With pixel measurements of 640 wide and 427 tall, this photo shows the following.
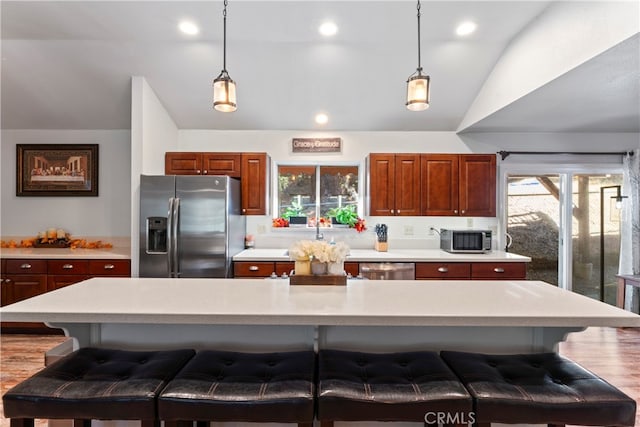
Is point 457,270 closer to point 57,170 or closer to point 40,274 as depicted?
point 40,274

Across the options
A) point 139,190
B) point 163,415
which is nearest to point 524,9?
point 163,415

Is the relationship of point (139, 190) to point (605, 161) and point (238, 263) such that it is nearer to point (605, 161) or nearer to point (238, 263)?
point (238, 263)

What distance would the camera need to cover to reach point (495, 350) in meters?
1.83

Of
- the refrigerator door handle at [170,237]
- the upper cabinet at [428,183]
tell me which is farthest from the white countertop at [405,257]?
the refrigerator door handle at [170,237]

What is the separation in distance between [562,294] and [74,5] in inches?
161

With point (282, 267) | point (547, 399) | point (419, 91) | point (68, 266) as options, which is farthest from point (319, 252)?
point (68, 266)

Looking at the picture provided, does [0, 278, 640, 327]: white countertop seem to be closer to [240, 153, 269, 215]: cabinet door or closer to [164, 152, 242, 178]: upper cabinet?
[240, 153, 269, 215]: cabinet door

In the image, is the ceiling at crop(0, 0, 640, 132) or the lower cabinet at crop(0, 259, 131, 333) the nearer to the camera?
the ceiling at crop(0, 0, 640, 132)

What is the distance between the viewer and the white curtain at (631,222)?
423 centimetres

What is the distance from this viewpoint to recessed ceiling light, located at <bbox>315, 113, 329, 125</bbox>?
4.18m

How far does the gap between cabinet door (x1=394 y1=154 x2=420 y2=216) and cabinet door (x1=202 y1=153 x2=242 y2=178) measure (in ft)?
6.04

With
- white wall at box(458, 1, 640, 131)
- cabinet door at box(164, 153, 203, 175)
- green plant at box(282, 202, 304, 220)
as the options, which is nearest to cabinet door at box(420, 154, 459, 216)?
white wall at box(458, 1, 640, 131)

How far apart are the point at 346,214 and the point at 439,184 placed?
1155 mm

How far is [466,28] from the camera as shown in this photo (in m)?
3.10
